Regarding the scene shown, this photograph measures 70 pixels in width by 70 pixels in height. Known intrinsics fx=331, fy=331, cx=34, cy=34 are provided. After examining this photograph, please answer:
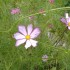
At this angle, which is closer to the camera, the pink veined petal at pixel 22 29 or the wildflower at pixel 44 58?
the pink veined petal at pixel 22 29

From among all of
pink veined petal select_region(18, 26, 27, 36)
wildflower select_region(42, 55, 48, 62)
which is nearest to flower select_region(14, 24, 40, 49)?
pink veined petal select_region(18, 26, 27, 36)

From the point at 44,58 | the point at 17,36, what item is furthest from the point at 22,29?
the point at 44,58

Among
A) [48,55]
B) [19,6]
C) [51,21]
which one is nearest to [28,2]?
[19,6]

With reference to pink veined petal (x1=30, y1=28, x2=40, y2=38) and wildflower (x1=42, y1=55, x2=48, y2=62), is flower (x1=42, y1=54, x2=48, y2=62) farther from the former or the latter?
pink veined petal (x1=30, y1=28, x2=40, y2=38)

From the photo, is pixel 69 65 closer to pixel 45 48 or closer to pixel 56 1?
pixel 45 48

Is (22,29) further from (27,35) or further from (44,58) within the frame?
(44,58)

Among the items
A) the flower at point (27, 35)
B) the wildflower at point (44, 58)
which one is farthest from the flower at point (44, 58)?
the flower at point (27, 35)

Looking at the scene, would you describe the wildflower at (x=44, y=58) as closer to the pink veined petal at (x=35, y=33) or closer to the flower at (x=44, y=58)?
the flower at (x=44, y=58)
